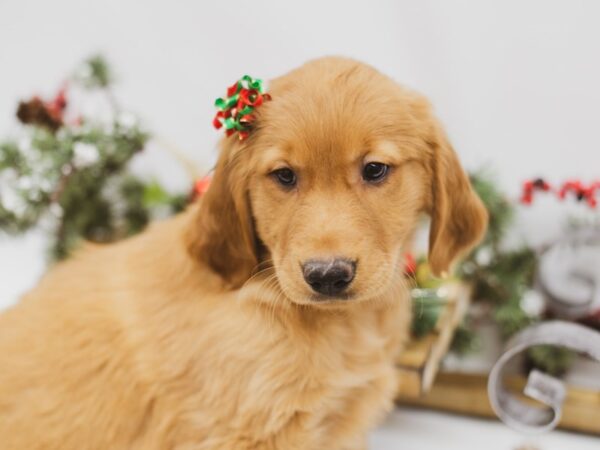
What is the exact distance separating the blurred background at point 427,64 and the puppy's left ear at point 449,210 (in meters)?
0.73

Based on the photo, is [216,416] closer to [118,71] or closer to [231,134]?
[231,134]

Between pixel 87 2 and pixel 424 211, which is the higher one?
pixel 87 2

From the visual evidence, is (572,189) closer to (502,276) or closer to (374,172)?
(502,276)

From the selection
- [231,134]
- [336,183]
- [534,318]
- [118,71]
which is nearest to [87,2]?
[118,71]

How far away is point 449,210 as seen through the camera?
200cm

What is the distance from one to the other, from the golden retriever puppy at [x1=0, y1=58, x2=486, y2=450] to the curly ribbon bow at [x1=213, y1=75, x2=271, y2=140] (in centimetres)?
3

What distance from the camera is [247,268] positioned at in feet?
6.45

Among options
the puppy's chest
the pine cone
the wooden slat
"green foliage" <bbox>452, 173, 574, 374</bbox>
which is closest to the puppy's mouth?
the puppy's chest

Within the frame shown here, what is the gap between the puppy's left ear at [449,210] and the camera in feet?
6.38

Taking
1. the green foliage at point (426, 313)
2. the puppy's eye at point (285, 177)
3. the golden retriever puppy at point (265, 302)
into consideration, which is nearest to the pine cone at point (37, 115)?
the golden retriever puppy at point (265, 302)

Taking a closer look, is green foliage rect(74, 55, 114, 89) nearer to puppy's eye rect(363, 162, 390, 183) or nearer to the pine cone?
the pine cone

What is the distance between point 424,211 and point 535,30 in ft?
4.52

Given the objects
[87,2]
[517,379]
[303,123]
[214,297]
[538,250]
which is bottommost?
[517,379]

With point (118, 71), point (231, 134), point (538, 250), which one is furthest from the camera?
point (118, 71)
